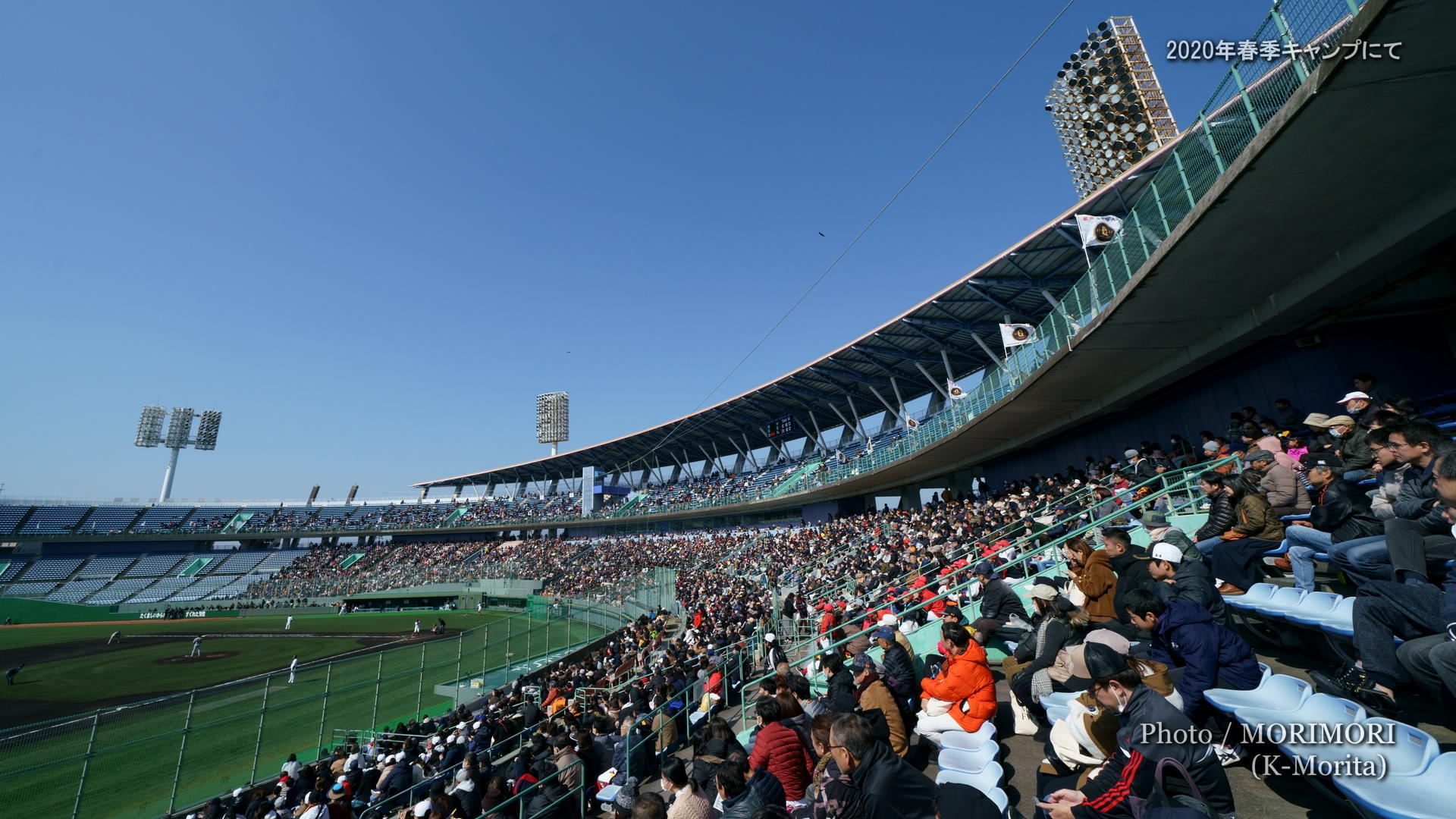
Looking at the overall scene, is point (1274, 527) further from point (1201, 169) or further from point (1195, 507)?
point (1201, 169)

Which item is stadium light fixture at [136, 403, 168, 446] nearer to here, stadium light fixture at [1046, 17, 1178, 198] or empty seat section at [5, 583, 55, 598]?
empty seat section at [5, 583, 55, 598]

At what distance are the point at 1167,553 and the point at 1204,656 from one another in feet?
4.23

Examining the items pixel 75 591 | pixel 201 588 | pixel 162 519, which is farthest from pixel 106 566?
pixel 201 588

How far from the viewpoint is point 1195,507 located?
353 inches

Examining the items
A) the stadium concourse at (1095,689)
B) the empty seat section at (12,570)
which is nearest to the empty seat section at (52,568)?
the empty seat section at (12,570)

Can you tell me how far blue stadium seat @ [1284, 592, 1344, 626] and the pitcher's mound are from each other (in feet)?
129

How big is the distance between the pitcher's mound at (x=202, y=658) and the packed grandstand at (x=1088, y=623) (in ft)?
56.3

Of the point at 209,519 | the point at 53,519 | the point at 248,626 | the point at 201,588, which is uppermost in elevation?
the point at 53,519

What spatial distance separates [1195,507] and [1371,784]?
310 inches

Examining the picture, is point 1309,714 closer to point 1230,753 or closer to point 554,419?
point 1230,753

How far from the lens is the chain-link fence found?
10852 mm

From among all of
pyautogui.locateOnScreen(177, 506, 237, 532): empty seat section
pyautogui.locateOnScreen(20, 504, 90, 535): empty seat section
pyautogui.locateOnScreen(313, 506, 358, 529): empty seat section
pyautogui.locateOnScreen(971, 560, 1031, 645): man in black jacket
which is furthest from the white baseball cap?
pyautogui.locateOnScreen(20, 504, 90, 535): empty seat section

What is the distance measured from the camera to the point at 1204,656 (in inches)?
141

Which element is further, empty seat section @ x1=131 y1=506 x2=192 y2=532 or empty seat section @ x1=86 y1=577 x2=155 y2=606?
empty seat section @ x1=131 y1=506 x2=192 y2=532
